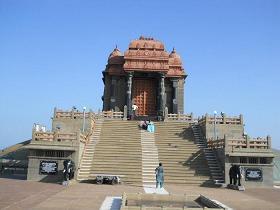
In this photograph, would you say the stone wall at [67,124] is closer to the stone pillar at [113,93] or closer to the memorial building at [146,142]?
the memorial building at [146,142]

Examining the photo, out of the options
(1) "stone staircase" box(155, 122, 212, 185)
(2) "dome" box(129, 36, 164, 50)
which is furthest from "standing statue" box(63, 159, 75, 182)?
(2) "dome" box(129, 36, 164, 50)

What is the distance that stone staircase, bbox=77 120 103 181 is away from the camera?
78.0ft

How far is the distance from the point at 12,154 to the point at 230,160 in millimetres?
19006

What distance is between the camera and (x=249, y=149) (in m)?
24.5

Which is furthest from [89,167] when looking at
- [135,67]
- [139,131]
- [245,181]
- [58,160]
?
[135,67]

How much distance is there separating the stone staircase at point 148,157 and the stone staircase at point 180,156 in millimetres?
432

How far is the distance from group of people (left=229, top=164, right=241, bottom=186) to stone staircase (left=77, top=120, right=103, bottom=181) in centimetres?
931

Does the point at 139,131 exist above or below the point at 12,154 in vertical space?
above

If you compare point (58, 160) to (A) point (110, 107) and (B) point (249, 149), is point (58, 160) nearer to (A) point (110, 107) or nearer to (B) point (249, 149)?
(B) point (249, 149)

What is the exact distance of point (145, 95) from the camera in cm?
4100

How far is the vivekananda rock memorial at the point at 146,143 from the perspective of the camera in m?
23.8

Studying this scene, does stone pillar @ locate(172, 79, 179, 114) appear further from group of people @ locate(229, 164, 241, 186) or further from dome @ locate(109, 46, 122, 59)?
group of people @ locate(229, 164, 241, 186)

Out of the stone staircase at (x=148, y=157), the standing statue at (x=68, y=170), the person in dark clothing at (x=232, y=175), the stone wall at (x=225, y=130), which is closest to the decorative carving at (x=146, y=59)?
the stone wall at (x=225, y=130)

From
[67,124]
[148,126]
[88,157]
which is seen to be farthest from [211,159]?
[67,124]
